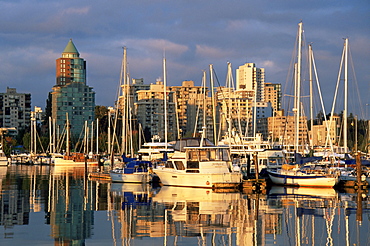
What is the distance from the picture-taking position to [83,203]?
36.3 m

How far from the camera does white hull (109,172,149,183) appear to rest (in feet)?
A: 172

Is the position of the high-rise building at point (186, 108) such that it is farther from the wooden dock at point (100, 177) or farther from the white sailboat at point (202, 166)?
the white sailboat at point (202, 166)

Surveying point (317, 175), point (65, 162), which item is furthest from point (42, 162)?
point (317, 175)

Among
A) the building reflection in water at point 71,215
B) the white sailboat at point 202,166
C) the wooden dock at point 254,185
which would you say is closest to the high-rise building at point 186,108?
the white sailboat at point 202,166

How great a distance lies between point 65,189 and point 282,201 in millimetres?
17572

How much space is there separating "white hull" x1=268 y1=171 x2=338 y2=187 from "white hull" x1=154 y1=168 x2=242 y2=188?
4498 millimetres

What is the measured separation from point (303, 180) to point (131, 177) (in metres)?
14.5

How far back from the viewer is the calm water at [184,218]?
935 inches

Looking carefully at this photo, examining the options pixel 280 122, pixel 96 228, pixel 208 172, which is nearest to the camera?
pixel 96 228

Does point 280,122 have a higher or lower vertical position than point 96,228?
higher

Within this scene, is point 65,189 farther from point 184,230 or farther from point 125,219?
point 184,230

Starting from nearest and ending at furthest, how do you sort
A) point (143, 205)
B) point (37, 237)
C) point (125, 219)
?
point (37, 237) → point (125, 219) → point (143, 205)

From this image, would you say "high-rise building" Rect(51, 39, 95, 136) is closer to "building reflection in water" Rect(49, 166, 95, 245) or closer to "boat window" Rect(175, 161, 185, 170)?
"boat window" Rect(175, 161, 185, 170)

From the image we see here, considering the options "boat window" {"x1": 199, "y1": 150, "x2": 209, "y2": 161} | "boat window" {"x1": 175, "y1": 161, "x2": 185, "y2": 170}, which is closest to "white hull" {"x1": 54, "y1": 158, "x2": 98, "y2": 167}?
"boat window" {"x1": 175, "y1": 161, "x2": 185, "y2": 170}
